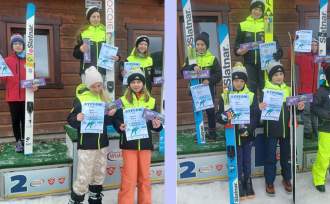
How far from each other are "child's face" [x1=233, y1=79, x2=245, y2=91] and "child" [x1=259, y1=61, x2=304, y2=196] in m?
0.30

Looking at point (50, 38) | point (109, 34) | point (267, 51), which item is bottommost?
point (267, 51)

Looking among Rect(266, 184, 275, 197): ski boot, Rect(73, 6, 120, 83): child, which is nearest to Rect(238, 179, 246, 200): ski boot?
Rect(266, 184, 275, 197): ski boot

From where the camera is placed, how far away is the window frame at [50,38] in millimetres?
6719

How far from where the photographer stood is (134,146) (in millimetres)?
4805

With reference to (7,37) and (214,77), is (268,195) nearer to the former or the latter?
(214,77)

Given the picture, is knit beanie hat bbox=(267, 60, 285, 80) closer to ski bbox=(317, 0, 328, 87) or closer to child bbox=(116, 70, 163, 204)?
ski bbox=(317, 0, 328, 87)

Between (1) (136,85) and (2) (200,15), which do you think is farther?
(2) (200,15)

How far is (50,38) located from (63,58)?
0.37 meters

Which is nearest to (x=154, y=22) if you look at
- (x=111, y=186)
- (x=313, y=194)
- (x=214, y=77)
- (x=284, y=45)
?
(x=214, y=77)

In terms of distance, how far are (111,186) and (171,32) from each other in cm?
309

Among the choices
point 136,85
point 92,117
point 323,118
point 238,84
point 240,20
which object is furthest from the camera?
point 240,20

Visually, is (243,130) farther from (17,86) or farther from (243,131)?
(17,86)

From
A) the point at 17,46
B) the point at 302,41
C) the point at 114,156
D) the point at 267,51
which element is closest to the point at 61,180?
the point at 114,156

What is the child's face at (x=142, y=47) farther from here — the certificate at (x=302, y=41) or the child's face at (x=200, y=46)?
the certificate at (x=302, y=41)
